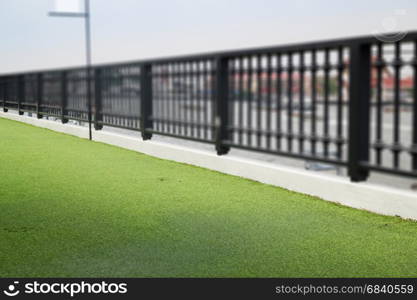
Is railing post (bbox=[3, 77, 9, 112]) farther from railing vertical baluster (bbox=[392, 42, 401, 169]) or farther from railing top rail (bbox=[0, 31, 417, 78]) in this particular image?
railing vertical baluster (bbox=[392, 42, 401, 169])

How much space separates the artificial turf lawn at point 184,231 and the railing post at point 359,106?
1.61 feet

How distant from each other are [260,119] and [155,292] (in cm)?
488

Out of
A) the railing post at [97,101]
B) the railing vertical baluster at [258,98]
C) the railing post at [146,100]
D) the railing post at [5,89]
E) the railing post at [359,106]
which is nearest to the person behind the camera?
the railing post at [359,106]

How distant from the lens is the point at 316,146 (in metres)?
7.38

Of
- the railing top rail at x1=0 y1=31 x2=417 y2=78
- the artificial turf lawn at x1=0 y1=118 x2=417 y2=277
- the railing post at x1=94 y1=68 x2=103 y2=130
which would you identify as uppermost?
the railing top rail at x1=0 y1=31 x2=417 y2=78

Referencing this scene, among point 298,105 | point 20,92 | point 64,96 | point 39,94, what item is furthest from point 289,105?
point 20,92

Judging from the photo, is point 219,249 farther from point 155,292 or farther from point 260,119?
point 260,119

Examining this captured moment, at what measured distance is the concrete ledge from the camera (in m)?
6.10

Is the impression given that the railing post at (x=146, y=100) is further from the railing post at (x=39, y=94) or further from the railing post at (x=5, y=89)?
the railing post at (x=5, y=89)

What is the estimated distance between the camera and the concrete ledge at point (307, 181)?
6.10 m

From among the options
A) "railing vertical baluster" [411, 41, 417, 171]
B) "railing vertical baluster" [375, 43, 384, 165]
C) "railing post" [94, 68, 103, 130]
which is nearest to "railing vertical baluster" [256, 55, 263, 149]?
"railing vertical baluster" [375, 43, 384, 165]

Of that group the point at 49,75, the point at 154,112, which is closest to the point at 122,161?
the point at 154,112

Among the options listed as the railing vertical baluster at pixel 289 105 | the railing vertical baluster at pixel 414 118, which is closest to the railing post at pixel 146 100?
the railing vertical baluster at pixel 289 105

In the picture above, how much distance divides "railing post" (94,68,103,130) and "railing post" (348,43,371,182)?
376 inches
